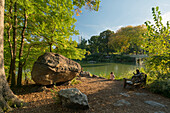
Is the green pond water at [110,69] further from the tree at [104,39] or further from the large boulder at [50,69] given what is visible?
the tree at [104,39]

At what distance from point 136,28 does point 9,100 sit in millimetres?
38991

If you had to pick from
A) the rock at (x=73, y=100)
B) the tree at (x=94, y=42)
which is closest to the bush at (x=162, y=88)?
the rock at (x=73, y=100)

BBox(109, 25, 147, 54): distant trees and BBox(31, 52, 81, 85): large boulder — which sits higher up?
BBox(109, 25, 147, 54): distant trees

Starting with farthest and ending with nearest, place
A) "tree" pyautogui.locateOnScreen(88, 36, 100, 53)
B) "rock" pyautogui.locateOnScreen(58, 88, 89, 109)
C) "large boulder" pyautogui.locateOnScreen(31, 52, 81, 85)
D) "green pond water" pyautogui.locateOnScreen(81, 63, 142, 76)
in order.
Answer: "tree" pyautogui.locateOnScreen(88, 36, 100, 53) < "green pond water" pyautogui.locateOnScreen(81, 63, 142, 76) < "large boulder" pyautogui.locateOnScreen(31, 52, 81, 85) < "rock" pyautogui.locateOnScreen(58, 88, 89, 109)

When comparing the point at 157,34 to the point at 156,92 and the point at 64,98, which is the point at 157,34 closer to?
the point at 156,92

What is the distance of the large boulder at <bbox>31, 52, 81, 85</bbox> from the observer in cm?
442

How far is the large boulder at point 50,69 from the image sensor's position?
174 inches

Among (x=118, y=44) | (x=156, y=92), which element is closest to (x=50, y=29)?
(x=156, y=92)

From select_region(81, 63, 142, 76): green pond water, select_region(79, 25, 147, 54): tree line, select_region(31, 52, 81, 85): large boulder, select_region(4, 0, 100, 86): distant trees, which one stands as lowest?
select_region(81, 63, 142, 76): green pond water

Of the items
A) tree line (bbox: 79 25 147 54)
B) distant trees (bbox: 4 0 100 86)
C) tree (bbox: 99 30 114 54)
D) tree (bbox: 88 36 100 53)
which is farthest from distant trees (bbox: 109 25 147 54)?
distant trees (bbox: 4 0 100 86)

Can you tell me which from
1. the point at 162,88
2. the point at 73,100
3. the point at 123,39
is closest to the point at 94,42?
the point at 123,39

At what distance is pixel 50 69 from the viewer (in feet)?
14.7

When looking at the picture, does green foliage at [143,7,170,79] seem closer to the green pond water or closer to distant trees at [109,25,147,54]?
the green pond water

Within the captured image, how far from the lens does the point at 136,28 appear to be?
32438 millimetres
